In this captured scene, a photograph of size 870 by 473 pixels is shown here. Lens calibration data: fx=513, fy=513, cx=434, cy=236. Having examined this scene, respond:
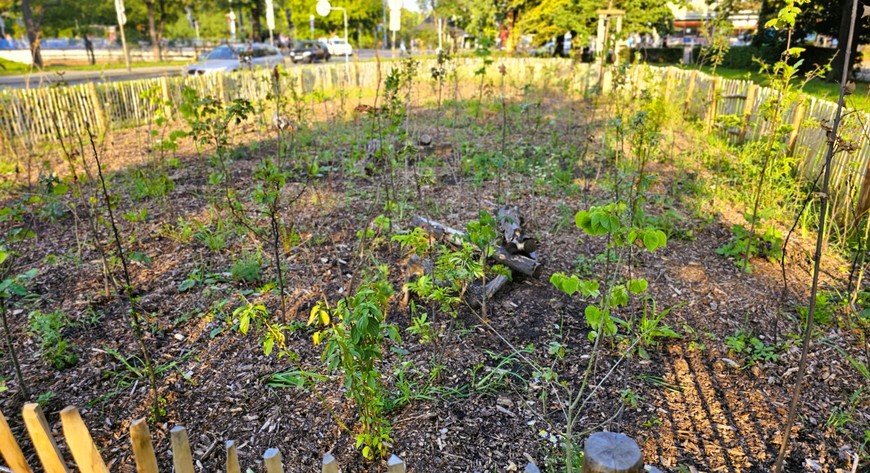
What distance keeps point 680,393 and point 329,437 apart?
67.1 inches

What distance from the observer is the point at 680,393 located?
2533mm

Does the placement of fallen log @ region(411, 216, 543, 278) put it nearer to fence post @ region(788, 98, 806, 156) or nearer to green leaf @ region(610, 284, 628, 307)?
green leaf @ region(610, 284, 628, 307)

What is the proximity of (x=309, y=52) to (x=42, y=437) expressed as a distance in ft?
89.3

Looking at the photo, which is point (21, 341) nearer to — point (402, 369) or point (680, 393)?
point (402, 369)

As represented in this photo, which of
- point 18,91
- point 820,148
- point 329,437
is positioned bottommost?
point 329,437

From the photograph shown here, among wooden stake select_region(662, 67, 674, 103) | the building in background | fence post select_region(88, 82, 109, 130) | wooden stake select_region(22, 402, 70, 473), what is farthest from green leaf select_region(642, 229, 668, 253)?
fence post select_region(88, 82, 109, 130)

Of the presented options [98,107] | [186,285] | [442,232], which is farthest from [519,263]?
[98,107]

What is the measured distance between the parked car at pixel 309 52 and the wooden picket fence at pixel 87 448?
25.3 metres

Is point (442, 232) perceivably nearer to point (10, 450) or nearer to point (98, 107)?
point (10, 450)

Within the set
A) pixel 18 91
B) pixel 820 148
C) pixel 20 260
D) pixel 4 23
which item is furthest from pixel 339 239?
pixel 4 23

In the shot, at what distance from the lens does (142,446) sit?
4.92ft

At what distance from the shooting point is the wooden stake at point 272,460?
4.48 ft

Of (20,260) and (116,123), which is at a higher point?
(116,123)

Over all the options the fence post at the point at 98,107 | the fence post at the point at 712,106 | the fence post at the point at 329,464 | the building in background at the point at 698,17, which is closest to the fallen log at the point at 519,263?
the fence post at the point at 329,464
